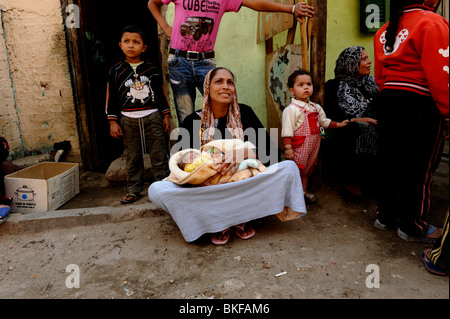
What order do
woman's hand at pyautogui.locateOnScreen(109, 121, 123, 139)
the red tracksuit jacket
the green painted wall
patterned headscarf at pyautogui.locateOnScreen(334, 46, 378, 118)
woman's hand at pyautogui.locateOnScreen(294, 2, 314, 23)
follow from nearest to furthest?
the red tracksuit jacket
woman's hand at pyautogui.locateOnScreen(294, 2, 314, 23)
patterned headscarf at pyautogui.locateOnScreen(334, 46, 378, 118)
woman's hand at pyautogui.locateOnScreen(109, 121, 123, 139)
the green painted wall

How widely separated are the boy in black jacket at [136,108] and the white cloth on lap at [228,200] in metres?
1.04

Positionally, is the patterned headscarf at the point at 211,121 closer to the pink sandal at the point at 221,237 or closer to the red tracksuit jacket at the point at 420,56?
the pink sandal at the point at 221,237

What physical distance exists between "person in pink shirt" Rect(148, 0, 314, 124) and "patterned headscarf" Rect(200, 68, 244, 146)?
1.55 feet

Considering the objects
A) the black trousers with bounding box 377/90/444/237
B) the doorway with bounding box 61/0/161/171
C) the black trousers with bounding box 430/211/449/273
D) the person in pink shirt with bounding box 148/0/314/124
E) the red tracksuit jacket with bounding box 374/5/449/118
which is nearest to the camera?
the black trousers with bounding box 430/211/449/273

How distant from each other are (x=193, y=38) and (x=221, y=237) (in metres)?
1.89

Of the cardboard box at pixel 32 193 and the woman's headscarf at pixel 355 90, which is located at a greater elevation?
the woman's headscarf at pixel 355 90

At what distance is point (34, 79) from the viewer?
4012 millimetres

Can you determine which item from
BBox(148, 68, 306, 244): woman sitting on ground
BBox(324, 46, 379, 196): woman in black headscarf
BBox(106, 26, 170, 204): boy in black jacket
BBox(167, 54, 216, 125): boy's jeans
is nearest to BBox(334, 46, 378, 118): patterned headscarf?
BBox(324, 46, 379, 196): woman in black headscarf

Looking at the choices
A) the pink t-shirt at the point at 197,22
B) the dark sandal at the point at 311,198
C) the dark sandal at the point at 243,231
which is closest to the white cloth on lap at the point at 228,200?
the dark sandal at the point at 243,231

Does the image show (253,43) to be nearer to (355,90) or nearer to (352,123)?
(355,90)

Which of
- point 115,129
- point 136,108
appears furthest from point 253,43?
point 115,129

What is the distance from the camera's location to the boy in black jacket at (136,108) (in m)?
3.19

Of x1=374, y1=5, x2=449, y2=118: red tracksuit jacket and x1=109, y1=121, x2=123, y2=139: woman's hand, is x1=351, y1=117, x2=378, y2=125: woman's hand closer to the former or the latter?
x1=374, y1=5, x2=449, y2=118: red tracksuit jacket

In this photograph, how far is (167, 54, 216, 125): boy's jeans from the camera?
305 cm
